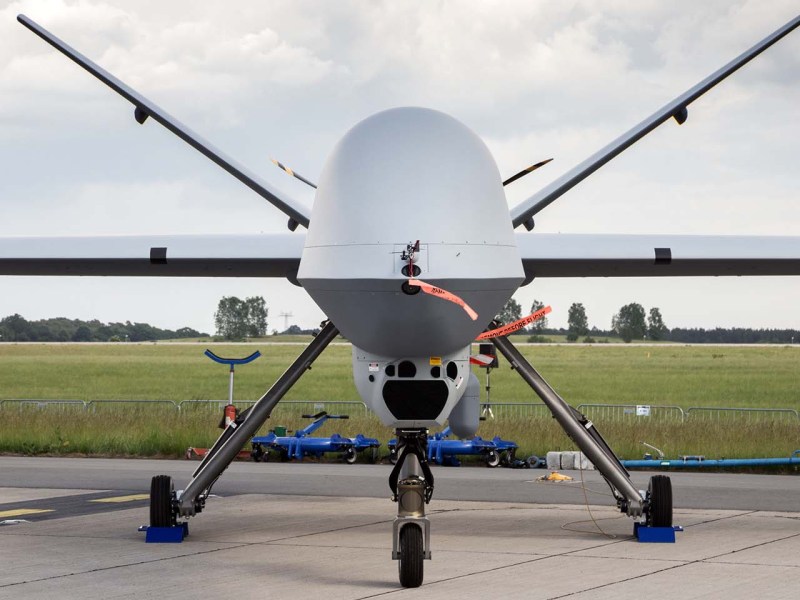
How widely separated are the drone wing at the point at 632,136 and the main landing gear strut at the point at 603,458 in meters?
1.51

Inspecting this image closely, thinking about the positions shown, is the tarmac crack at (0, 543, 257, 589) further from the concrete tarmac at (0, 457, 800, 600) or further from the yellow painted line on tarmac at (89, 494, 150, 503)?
the yellow painted line on tarmac at (89, 494, 150, 503)

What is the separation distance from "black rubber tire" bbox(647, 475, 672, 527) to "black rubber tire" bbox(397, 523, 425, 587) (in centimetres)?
368

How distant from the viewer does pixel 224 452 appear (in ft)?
40.1

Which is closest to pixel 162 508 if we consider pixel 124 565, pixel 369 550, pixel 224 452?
pixel 224 452

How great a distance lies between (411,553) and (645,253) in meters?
4.28

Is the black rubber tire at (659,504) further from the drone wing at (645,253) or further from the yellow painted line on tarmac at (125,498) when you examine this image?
the yellow painted line on tarmac at (125,498)

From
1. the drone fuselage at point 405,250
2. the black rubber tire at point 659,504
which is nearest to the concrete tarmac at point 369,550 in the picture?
the black rubber tire at point 659,504

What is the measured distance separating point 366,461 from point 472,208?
13.9m

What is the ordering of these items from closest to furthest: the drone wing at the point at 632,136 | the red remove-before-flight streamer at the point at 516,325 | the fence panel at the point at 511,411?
the red remove-before-flight streamer at the point at 516,325 → the drone wing at the point at 632,136 → the fence panel at the point at 511,411

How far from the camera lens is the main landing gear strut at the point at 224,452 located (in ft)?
39.5

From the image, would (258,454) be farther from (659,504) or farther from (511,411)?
(511,411)

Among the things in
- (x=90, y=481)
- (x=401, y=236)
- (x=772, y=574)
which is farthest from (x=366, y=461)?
(x=401, y=236)

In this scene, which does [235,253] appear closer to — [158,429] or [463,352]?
[463,352]

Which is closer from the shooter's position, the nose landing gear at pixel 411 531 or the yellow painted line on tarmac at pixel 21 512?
the nose landing gear at pixel 411 531
